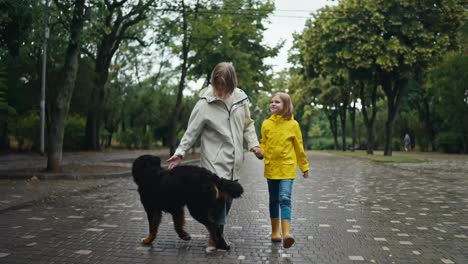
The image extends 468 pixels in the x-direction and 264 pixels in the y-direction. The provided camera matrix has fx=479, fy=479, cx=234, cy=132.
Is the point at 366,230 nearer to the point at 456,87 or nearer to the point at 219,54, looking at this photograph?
the point at 219,54

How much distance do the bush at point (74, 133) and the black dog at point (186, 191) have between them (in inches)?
1029

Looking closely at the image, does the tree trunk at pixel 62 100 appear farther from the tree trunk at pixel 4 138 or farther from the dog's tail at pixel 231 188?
the tree trunk at pixel 4 138

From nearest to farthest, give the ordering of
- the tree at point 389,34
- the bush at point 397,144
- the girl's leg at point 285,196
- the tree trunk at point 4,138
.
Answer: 1. the girl's leg at point 285,196
2. the tree trunk at point 4,138
3. the tree at point 389,34
4. the bush at point 397,144

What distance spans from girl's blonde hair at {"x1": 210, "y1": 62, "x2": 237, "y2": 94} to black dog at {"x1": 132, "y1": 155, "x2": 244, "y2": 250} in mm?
953

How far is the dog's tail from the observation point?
4.99m

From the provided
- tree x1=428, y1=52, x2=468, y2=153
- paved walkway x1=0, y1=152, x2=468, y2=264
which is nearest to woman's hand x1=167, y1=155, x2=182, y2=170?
paved walkway x1=0, y1=152, x2=468, y2=264

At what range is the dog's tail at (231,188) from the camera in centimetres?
499

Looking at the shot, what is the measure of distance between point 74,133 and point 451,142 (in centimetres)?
2986

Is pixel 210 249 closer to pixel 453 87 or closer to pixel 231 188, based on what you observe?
pixel 231 188

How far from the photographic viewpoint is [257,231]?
651cm

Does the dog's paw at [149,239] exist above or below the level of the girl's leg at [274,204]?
below

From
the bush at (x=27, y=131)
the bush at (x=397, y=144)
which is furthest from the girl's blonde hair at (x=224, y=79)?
the bush at (x=397, y=144)

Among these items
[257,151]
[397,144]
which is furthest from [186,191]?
[397,144]

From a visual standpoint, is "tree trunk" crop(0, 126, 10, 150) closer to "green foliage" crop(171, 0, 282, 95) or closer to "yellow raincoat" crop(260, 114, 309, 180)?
"green foliage" crop(171, 0, 282, 95)
